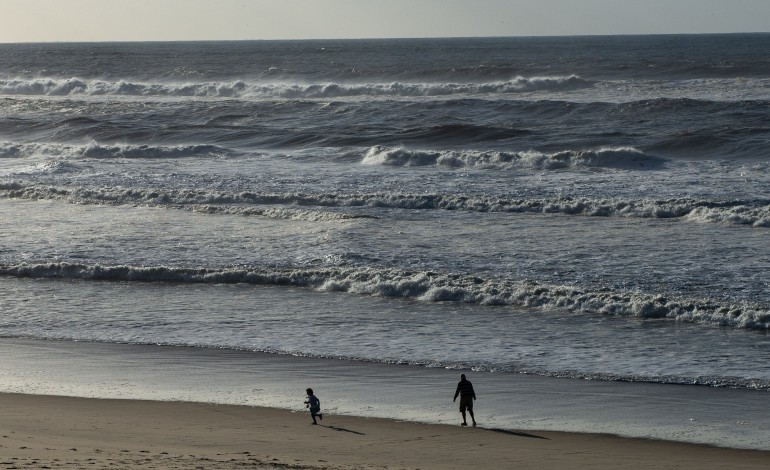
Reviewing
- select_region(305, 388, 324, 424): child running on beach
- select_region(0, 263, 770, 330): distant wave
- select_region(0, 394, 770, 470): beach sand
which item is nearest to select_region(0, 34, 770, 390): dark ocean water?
select_region(0, 263, 770, 330): distant wave

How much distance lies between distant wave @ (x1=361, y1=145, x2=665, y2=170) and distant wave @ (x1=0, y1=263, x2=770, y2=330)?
14.6m

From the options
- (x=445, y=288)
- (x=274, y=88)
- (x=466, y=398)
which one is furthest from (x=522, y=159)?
(x=274, y=88)

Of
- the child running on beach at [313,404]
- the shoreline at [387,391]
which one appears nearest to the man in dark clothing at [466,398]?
the shoreline at [387,391]

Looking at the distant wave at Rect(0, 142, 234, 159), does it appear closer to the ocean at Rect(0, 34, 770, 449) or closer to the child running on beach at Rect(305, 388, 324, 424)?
the ocean at Rect(0, 34, 770, 449)

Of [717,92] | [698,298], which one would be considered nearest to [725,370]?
[698,298]

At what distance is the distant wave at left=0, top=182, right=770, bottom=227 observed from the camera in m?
23.0

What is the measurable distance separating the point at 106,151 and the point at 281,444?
101 feet

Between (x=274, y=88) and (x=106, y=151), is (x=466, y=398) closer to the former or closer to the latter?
(x=106, y=151)

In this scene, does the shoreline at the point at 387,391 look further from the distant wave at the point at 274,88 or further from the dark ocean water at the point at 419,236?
the distant wave at the point at 274,88

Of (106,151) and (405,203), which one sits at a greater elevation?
(106,151)

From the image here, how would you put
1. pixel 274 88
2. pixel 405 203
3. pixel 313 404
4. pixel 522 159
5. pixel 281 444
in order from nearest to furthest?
pixel 281 444, pixel 313 404, pixel 405 203, pixel 522 159, pixel 274 88

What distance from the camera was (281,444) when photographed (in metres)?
10.6

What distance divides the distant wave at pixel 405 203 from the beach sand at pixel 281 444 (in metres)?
12.7

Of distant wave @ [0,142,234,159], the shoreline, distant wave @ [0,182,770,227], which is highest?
distant wave @ [0,142,234,159]
